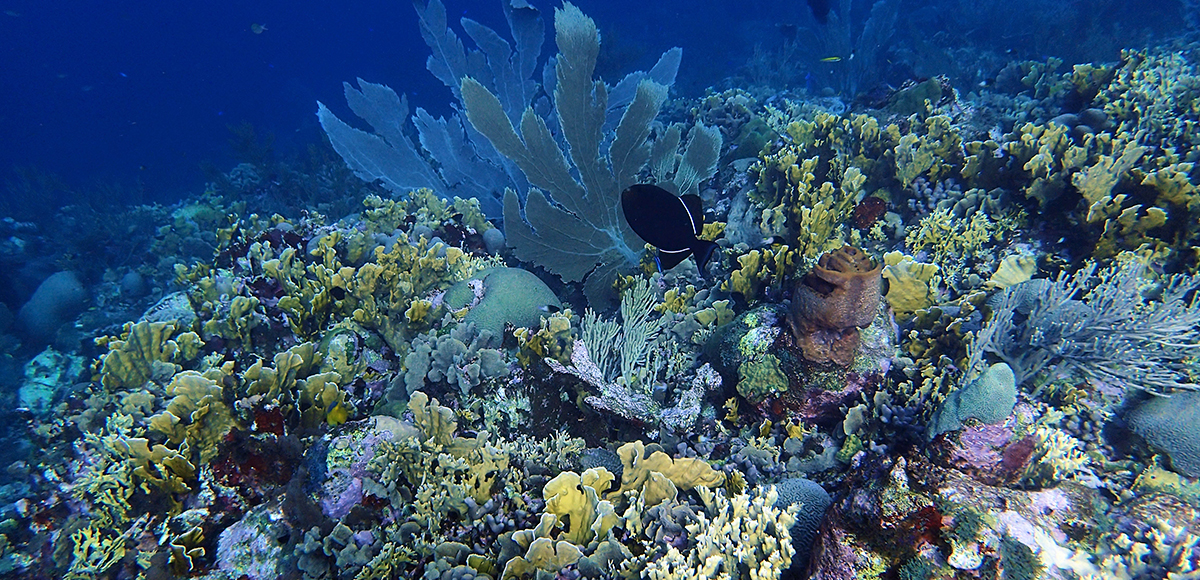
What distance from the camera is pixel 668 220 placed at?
3059 mm

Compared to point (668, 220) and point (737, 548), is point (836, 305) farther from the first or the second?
point (737, 548)

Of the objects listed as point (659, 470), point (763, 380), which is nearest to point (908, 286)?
Answer: point (763, 380)

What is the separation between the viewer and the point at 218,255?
5.12 metres

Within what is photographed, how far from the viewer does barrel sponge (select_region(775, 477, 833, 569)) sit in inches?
81.1

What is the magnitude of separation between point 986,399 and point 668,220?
70.8 inches

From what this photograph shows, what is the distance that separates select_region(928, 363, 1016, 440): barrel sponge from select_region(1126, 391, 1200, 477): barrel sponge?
0.93m

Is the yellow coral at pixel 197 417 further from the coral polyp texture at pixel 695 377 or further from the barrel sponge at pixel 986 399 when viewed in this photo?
the barrel sponge at pixel 986 399

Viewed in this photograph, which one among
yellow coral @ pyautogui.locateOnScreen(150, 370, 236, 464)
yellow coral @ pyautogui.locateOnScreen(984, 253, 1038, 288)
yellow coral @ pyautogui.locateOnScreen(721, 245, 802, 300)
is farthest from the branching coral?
yellow coral @ pyautogui.locateOnScreen(150, 370, 236, 464)

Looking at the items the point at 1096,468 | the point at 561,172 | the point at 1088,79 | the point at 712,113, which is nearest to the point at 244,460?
the point at 561,172

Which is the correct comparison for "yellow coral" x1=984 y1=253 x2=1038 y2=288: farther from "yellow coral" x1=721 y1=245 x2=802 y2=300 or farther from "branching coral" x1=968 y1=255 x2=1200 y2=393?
"yellow coral" x1=721 y1=245 x2=802 y2=300

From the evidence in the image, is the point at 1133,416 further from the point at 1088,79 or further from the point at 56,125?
the point at 56,125

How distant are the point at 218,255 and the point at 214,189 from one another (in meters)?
10.1

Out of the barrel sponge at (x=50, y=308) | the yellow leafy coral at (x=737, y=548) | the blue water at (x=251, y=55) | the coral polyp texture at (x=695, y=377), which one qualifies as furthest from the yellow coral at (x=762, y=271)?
the barrel sponge at (x=50, y=308)

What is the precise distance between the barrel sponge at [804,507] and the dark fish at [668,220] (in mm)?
1390
